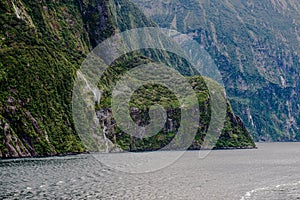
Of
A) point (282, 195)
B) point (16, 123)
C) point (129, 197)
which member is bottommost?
point (282, 195)

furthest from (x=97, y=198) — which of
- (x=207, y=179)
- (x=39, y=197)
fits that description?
(x=207, y=179)

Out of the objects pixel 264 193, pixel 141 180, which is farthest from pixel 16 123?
pixel 264 193

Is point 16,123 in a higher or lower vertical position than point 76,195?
higher

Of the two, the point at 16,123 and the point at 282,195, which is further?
the point at 16,123

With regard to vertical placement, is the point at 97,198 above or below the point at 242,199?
above

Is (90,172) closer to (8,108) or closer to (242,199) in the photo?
(242,199)

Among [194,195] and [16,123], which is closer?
[194,195]

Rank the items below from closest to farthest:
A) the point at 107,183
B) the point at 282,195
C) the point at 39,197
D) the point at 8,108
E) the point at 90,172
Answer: the point at 39,197 → the point at 282,195 → the point at 107,183 → the point at 90,172 → the point at 8,108

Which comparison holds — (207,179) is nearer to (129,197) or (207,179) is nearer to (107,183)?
(107,183)

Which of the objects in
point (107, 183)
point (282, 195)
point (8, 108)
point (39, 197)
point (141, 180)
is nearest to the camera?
point (39, 197)
